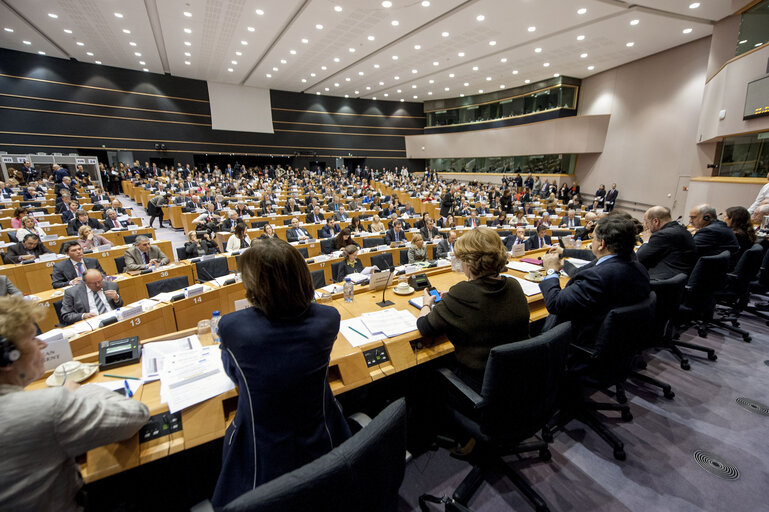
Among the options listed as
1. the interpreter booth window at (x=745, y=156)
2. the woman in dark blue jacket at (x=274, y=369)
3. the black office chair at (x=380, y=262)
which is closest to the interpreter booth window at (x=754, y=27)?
the interpreter booth window at (x=745, y=156)

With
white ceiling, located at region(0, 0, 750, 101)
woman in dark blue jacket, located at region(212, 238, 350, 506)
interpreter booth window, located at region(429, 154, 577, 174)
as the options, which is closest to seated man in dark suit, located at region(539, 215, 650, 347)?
woman in dark blue jacket, located at region(212, 238, 350, 506)

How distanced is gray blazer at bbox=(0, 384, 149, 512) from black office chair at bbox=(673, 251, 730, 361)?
4.53 m

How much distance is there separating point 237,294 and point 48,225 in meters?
6.80

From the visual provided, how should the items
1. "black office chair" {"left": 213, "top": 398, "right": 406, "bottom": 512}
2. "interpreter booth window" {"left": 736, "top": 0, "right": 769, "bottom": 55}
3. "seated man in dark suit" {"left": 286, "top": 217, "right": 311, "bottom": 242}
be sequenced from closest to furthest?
1. "black office chair" {"left": 213, "top": 398, "right": 406, "bottom": 512}
2. "interpreter booth window" {"left": 736, "top": 0, "right": 769, "bottom": 55}
3. "seated man in dark suit" {"left": 286, "top": 217, "right": 311, "bottom": 242}

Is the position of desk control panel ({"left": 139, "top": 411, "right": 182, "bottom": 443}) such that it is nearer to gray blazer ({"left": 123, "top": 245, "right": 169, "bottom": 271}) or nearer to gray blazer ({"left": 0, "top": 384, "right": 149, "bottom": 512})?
gray blazer ({"left": 0, "top": 384, "right": 149, "bottom": 512})

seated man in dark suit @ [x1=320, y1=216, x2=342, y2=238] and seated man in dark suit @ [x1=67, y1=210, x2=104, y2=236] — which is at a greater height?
seated man in dark suit @ [x1=67, y1=210, x2=104, y2=236]

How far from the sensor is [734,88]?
787 centimetres

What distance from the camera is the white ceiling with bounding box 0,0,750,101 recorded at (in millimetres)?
9484

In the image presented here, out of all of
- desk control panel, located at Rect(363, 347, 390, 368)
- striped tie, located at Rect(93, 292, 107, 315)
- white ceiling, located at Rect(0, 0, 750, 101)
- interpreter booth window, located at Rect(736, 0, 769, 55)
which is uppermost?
white ceiling, located at Rect(0, 0, 750, 101)

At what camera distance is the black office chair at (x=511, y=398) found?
5.34 ft

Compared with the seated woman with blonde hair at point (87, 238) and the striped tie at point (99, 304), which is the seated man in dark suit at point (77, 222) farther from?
the striped tie at point (99, 304)

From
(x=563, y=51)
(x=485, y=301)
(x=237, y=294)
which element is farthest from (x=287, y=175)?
(x=485, y=301)

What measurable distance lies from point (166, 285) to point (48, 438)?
379cm

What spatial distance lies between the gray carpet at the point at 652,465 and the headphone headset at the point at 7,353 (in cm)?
201
